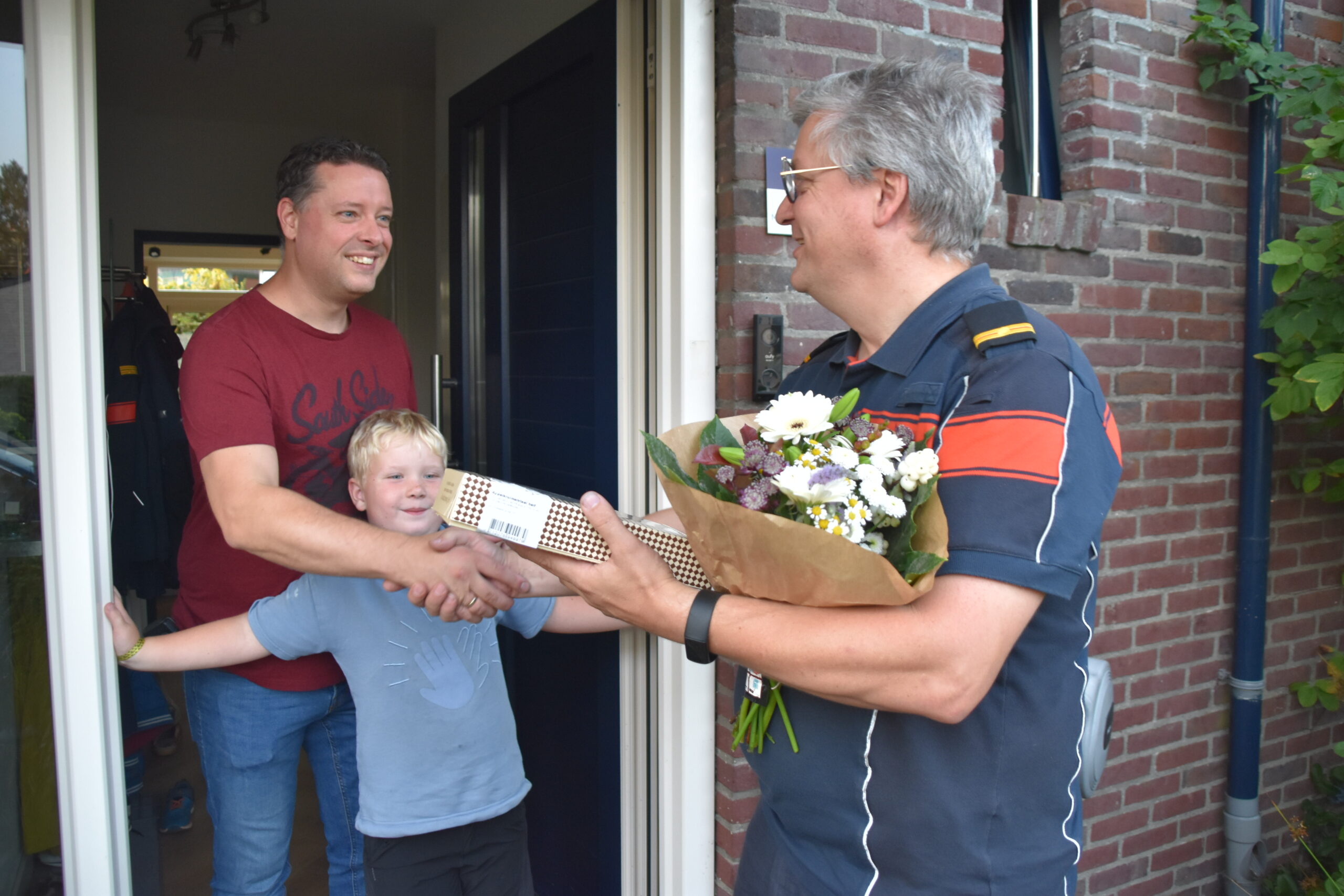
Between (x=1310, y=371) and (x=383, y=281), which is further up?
(x=383, y=281)

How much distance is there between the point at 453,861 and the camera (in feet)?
6.51

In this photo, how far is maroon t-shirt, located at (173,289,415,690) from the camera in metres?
2.01

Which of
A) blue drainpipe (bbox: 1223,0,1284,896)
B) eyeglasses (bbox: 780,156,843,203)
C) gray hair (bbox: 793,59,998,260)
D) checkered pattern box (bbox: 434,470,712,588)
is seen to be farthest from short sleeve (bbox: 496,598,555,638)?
blue drainpipe (bbox: 1223,0,1284,896)

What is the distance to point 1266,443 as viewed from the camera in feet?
10.1

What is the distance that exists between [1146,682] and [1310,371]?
105 cm

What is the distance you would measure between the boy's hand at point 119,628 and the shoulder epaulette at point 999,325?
1.66 meters

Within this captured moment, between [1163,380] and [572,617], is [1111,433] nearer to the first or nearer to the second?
[572,617]

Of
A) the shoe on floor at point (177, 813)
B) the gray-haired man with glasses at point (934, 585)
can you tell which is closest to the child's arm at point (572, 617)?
the gray-haired man with glasses at point (934, 585)

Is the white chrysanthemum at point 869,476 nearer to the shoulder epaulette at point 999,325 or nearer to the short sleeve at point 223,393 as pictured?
the shoulder epaulette at point 999,325

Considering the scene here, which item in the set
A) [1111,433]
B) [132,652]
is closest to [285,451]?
[132,652]

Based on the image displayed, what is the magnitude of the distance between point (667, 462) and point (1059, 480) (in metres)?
0.51

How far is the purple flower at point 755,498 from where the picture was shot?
47.1 inches

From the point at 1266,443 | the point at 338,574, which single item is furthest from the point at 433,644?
the point at 1266,443

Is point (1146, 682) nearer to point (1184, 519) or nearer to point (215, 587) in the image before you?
point (1184, 519)
